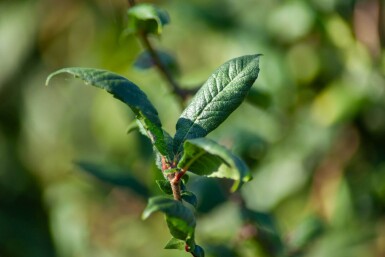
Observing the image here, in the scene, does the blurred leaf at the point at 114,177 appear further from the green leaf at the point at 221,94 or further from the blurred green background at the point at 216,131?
the green leaf at the point at 221,94

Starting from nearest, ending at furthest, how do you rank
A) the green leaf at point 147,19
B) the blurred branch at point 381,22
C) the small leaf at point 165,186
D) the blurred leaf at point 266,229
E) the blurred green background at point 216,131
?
1. the small leaf at point 165,186
2. the green leaf at point 147,19
3. the blurred leaf at point 266,229
4. the blurred green background at point 216,131
5. the blurred branch at point 381,22

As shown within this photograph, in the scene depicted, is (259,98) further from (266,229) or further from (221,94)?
(221,94)

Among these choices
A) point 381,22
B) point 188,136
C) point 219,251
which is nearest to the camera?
A: point 188,136

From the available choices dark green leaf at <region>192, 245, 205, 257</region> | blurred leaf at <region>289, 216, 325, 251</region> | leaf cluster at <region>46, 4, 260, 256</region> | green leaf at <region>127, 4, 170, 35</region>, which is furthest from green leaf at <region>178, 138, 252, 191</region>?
blurred leaf at <region>289, 216, 325, 251</region>

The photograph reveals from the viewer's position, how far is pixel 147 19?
121 cm

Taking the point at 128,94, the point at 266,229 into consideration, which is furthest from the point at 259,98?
the point at 128,94

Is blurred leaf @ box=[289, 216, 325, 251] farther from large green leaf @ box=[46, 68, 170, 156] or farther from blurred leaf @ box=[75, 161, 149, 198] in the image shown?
large green leaf @ box=[46, 68, 170, 156]

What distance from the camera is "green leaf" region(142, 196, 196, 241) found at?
786 millimetres

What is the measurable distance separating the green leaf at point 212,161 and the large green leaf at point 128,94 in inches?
2.0

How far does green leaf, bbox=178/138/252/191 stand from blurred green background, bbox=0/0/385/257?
0.58m

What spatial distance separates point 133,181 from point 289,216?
2.24 feet

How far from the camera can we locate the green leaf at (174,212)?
0.79m

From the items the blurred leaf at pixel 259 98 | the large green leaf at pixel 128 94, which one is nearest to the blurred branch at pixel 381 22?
the blurred leaf at pixel 259 98

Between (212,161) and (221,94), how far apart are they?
0.43 ft
